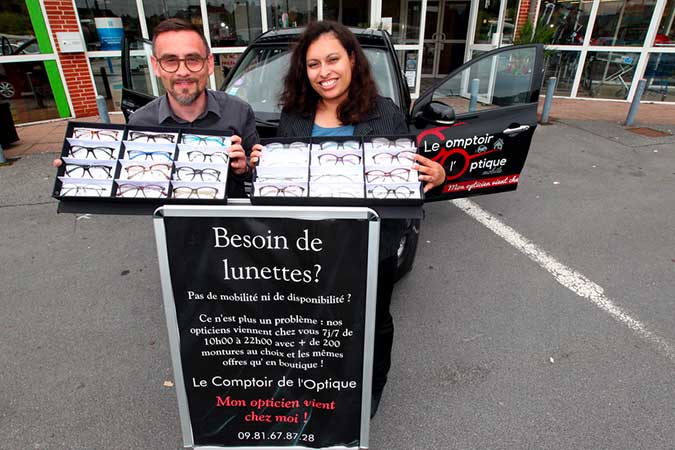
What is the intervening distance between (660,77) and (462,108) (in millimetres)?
9713

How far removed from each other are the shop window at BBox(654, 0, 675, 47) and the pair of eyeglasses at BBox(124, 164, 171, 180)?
1206 centimetres

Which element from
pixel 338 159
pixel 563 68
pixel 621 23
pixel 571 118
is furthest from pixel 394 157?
pixel 621 23

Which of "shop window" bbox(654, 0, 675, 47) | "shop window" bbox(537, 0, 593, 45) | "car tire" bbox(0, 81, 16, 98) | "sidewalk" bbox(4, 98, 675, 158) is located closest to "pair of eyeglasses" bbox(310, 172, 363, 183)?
"sidewalk" bbox(4, 98, 675, 158)

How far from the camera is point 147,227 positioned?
4086 millimetres

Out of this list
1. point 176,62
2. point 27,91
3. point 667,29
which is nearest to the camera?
point 176,62

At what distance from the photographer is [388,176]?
4.69 feet

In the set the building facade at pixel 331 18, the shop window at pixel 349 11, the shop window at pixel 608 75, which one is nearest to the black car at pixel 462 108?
the building facade at pixel 331 18

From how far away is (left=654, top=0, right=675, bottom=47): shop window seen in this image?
367 inches

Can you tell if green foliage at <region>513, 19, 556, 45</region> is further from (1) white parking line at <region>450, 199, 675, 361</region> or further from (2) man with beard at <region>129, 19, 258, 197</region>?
(2) man with beard at <region>129, 19, 258, 197</region>

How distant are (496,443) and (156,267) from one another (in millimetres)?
2814

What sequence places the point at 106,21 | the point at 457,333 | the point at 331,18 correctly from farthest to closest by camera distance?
1. the point at 331,18
2. the point at 106,21
3. the point at 457,333

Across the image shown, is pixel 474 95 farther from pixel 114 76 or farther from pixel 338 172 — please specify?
pixel 114 76

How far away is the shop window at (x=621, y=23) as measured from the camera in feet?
31.4

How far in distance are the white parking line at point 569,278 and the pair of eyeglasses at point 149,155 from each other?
120 inches
